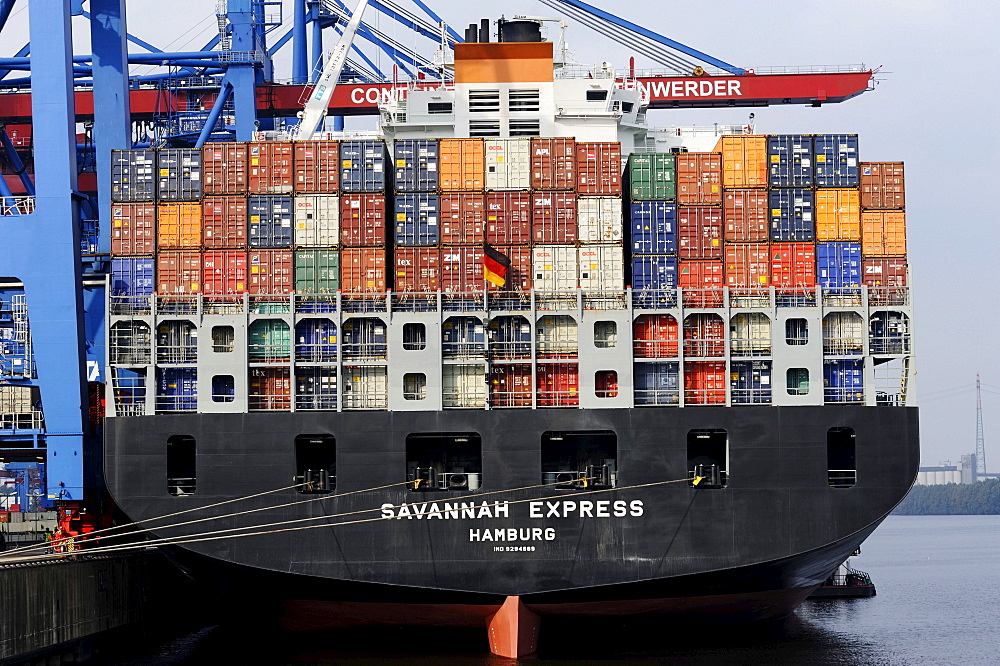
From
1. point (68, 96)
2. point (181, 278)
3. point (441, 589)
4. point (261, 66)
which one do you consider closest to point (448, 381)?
point (441, 589)

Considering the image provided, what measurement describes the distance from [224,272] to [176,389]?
3.16 m

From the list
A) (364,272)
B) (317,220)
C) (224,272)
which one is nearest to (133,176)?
(224,272)

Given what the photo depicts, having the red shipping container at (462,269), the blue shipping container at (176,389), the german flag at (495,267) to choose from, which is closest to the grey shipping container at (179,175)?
the blue shipping container at (176,389)

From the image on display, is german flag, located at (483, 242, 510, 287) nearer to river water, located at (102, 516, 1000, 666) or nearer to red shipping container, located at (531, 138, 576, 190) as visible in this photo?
red shipping container, located at (531, 138, 576, 190)

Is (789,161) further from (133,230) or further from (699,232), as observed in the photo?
(133,230)

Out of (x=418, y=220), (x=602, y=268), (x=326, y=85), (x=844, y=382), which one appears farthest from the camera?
(x=326, y=85)

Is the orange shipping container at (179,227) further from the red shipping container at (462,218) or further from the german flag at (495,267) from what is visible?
the german flag at (495,267)

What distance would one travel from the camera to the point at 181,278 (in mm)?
33750

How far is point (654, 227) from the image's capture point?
1320 inches

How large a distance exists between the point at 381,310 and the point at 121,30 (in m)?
13.7

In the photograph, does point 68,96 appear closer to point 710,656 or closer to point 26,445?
point 26,445

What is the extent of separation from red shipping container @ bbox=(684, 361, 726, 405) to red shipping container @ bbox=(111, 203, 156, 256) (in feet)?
45.2

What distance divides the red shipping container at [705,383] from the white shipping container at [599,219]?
12.4 feet

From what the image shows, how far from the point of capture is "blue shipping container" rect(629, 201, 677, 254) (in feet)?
109
